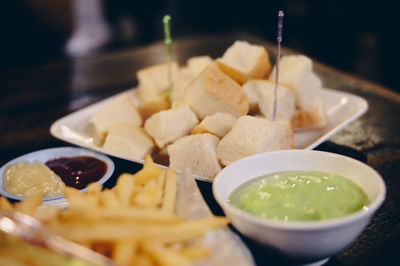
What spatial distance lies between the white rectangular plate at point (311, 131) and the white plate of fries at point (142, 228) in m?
0.86

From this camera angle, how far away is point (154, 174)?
5.23ft

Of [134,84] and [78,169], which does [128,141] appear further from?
[134,84]

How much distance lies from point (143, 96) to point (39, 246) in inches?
69.1

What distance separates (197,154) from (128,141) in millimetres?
455

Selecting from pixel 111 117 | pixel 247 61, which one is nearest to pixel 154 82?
pixel 111 117

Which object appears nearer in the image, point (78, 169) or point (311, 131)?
point (78, 169)

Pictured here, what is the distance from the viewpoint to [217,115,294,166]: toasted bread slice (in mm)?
1893

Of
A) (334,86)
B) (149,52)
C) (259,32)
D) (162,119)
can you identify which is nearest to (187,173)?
(162,119)

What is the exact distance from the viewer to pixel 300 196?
57.7 inches

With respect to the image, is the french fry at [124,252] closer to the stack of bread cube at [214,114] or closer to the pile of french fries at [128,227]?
the pile of french fries at [128,227]

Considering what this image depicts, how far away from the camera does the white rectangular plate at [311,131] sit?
2.35 m

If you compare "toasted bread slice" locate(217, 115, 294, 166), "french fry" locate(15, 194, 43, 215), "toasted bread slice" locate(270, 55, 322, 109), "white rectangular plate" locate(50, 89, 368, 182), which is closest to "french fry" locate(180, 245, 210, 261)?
"french fry" locate(15, 194, 43, 215)

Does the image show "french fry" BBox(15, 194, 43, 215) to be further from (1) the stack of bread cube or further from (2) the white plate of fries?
(1) the stack of bread cube

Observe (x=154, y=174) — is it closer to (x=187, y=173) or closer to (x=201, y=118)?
(x=187, y=173)
